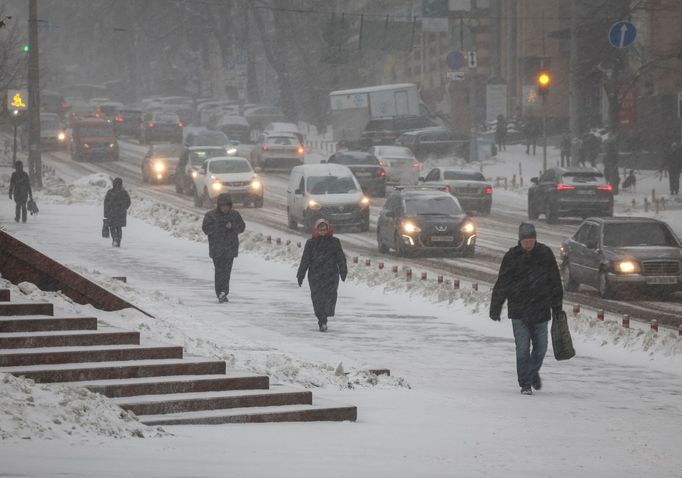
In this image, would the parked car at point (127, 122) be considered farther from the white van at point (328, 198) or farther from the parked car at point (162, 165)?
the white van at point (328, 198)

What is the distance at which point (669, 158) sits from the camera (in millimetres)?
44312

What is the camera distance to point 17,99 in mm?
41719

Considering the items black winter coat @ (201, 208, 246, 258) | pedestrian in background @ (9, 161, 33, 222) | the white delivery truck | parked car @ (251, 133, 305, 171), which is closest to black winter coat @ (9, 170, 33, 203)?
pedestrian in background @ (9, 161, 33, 222)

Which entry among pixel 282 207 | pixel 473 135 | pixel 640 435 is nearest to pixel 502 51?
pixel 473 135

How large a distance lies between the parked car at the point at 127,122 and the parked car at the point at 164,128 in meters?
6.73

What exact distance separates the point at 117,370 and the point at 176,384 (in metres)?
0.55

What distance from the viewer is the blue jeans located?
13.9 m

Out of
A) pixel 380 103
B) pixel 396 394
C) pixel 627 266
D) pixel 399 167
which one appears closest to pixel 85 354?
pixel 396 394

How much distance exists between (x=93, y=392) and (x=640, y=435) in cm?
438

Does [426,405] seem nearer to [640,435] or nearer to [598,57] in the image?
[640,435]

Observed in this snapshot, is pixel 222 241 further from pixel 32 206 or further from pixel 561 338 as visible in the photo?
pixel 32 206

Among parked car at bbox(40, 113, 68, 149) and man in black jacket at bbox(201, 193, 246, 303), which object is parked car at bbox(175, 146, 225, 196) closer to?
parked car at bbox(40, 113, 68, 149)

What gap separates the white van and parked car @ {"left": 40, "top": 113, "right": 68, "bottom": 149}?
35.2m

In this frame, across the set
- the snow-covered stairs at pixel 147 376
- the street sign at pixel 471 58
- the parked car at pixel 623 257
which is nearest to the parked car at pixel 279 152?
the street sign at pixel 471 58
